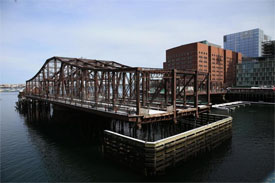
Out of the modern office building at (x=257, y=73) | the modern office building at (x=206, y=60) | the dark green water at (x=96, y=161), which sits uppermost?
the modern office building at (x=206, y=60)

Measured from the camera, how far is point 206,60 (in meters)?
126

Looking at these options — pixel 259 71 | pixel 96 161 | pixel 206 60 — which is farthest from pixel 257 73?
pixel 96 161

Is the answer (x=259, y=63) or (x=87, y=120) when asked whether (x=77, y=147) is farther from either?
(x=259, y=63)

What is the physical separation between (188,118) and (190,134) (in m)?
11.1

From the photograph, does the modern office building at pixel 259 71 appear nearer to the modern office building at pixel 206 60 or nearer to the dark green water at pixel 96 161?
the modern office building at pixel 206 60

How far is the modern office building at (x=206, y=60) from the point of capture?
120625 millimetres

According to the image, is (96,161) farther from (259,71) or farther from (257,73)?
(257,73)

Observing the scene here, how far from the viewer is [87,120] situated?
36500 mm

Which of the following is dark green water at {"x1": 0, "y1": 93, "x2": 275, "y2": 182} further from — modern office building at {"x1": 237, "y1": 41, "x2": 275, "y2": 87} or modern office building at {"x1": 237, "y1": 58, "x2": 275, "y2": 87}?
modern office building at {"x1": 237, "y1": 41, "x2": 275, "y2": 87}

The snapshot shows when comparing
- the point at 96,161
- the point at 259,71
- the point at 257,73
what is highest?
the point at 259,71

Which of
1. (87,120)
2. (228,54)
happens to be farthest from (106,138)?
(228,54)

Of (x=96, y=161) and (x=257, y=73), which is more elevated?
(x=257, y=73)

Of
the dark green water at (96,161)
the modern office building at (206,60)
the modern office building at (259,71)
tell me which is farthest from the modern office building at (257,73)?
the dark green water at (96,161)

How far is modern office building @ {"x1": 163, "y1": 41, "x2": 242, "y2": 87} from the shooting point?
121m
